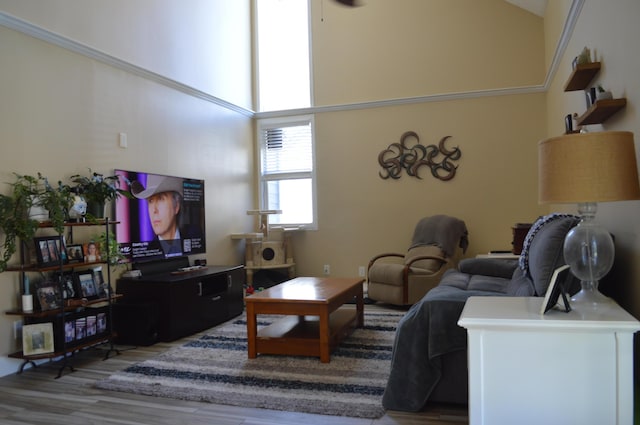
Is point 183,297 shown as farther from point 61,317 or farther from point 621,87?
point 621,87

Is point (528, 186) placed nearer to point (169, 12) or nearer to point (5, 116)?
point (169, 12)

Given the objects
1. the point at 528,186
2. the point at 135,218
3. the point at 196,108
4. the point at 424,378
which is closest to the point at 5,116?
the point at 135,218

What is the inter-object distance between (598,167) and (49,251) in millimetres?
3278

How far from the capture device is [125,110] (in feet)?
13.5

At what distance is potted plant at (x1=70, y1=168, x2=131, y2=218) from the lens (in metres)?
3.47

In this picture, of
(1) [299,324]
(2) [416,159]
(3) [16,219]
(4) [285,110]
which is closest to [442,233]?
(2) [416,159]

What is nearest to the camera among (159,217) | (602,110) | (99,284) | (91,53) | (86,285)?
(602,110)

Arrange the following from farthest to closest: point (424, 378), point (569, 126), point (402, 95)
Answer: point (402, 95)
point (569, 126)
point (424, 378)

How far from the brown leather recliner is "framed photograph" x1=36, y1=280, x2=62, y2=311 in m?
2.90

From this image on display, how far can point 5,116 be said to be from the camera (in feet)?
10.2

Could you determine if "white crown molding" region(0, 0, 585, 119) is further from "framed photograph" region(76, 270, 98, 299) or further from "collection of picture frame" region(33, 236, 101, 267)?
"framed photograph" region(76, 270, 98, 299)

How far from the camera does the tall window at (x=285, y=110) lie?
6.30 meters

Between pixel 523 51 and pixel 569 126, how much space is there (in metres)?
2.40

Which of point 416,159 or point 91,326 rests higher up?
point 416,159
